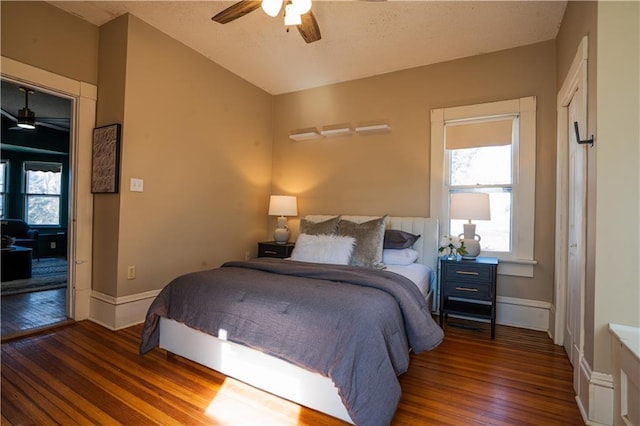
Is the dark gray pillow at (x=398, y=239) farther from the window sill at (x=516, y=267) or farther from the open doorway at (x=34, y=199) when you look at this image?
the open doorway at (x=34, y=199)

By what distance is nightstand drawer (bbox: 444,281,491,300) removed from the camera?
281cm

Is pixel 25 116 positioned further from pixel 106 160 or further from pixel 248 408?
pixel 248 408

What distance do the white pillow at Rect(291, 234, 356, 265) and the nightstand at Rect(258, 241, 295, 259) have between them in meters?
0.82

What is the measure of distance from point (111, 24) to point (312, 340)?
3.41 m

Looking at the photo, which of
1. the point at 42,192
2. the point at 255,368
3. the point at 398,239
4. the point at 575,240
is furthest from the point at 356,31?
the point at 42,192

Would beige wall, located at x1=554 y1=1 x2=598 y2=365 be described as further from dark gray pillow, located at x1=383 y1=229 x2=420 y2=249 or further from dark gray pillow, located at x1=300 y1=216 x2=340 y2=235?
dark gray pillow, located at x1=300 y1=216 x2=340 y2=235

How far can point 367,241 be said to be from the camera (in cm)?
294

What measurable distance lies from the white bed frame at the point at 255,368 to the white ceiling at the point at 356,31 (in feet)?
8.83

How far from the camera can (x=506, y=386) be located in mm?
2016

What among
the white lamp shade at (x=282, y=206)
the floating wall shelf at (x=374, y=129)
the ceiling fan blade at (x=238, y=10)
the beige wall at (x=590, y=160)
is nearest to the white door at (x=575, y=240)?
the beige wall at (x=590, y=160)

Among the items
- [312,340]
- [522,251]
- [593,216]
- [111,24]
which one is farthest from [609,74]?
[111,24]

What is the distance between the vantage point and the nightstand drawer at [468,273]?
2.80 m

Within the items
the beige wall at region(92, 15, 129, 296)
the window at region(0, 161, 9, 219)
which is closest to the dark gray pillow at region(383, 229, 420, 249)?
the beige wall at region(92, 15, 129, 296)

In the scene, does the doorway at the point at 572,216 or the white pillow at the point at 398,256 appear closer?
the doorway at the point at 572,216
